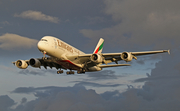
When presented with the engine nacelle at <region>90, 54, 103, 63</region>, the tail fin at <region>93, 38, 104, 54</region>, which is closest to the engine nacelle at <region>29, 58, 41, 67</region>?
the engine nacelle at <region>90, 54, 103, 63</region>

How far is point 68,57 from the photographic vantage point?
39.4 metres

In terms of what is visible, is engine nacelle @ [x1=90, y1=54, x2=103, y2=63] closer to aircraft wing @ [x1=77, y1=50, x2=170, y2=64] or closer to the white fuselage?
aircraft wing @ [x1=77, y1=50, x2=170, y2=64]

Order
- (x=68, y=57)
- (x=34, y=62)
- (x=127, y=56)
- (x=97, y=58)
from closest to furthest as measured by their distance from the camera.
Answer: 1. (x=127, y=56)
2. (x=97, y=58)
3. (x=68, y=57)
4. (x=34, y=62)

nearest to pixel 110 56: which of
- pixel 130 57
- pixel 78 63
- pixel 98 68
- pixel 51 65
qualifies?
pixel 130 57

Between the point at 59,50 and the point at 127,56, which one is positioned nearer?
the point at 127,56

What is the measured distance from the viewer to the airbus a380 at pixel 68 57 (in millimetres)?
36469

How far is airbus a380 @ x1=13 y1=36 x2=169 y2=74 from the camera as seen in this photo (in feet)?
120

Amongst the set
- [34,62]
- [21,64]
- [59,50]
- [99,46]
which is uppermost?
[99,46]

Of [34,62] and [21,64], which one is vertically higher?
[34,62]

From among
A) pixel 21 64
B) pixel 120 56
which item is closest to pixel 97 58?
pixel 120 56

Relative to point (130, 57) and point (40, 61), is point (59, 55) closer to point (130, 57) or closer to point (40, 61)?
point (40, 61)

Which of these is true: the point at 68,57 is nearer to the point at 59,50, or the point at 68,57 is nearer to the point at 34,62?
the point at 59,50

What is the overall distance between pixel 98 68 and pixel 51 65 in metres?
11.0

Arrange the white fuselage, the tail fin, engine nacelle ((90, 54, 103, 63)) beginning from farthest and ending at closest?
the tail fin, engine nacelle ((90, 54, 103, 63)), the white fuselage
